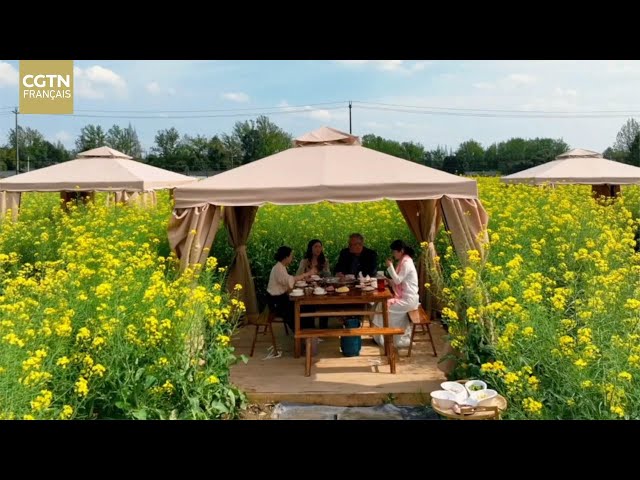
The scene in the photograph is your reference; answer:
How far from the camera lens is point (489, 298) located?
5.03 m

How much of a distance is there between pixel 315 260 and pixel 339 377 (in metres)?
1.87

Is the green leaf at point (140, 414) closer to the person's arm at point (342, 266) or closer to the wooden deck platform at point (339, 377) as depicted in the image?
the wooden deck platform at point (339, 377)

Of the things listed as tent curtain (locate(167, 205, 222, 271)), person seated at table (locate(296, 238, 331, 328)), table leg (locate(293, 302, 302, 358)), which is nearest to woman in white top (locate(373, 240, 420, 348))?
person seated at table (locate(296, 238, 331, 328))

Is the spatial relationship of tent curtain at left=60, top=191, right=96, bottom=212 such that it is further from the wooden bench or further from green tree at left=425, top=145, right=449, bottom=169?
green tree at left=425, top=145, right=449, bottom=169

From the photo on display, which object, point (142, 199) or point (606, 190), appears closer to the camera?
point (606, 190)

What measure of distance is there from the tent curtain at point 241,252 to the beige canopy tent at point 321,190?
135 centimetres

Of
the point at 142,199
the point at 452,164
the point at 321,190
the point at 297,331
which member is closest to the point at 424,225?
the point at 321,190

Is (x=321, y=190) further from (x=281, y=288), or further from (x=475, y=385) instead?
(x=475, y=385)

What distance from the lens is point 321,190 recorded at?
5238 mm

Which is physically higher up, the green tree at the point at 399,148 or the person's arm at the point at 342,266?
the green tree at the point at 399,148

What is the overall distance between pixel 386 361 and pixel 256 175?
2.26 m

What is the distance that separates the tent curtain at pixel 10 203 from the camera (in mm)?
9969

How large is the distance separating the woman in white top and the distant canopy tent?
625 centimetres

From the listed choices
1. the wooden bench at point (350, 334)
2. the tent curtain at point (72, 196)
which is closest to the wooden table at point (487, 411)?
the wooden bench at point (350, 334)
